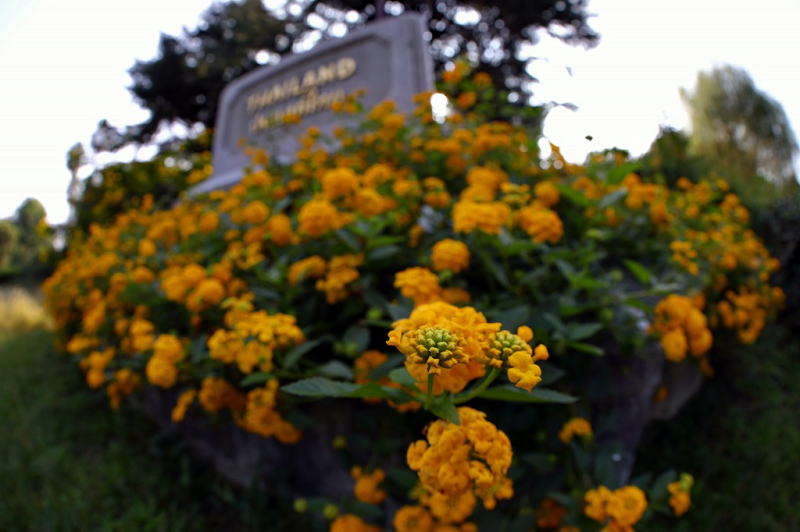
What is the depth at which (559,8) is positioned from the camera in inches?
338

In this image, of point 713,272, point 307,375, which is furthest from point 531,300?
point 713,272

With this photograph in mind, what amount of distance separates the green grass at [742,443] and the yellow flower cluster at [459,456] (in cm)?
107

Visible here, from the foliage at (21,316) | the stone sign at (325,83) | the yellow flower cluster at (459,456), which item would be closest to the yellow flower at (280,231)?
the yellow flower cluster at (459,456)

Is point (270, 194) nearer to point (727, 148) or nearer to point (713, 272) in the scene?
point (713, 272)

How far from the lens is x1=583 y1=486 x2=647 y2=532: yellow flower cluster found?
761mm

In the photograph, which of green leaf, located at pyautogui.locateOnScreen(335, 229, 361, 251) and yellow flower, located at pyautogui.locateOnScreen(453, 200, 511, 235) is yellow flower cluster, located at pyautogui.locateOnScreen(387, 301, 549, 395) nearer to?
yellow flower, located at pyautogui.locateOnScreen(453, 200, 511, 235)

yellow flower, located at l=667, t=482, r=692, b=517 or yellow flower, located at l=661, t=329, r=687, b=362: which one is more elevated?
yellow flower, located at l=661, t=329, r=687, b=362

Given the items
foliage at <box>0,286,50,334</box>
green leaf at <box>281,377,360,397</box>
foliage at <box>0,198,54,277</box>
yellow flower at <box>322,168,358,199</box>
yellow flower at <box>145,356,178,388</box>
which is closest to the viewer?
green leaf at <box>281,377,360,397</box>

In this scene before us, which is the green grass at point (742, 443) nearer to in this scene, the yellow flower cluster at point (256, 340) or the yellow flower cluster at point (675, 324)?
the yellow flower cluster at point (675, 324)

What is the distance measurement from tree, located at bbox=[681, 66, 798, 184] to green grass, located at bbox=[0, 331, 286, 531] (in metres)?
6.55

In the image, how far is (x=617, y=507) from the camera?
0.76 meters

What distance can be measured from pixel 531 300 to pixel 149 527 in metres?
1.14

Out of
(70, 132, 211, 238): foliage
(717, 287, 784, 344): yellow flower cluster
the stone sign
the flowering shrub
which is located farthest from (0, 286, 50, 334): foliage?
(717, 287, 784, 344): yellow flower cluster

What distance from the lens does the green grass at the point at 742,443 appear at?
1329 mm
